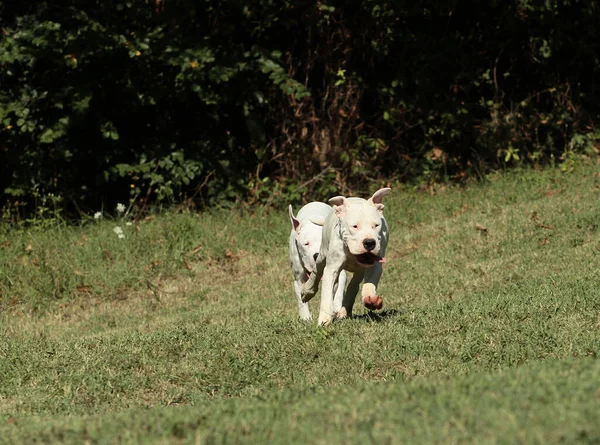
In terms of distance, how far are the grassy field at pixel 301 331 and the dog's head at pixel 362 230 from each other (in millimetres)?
601

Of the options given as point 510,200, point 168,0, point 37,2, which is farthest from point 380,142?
point 37,2

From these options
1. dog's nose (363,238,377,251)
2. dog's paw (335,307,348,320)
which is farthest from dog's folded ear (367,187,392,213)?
dog's paw (335,307,348,320)

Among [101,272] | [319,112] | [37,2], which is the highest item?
[37,2]

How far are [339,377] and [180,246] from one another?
6.62 m

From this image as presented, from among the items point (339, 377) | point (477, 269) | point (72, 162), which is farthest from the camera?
point (72, 162)

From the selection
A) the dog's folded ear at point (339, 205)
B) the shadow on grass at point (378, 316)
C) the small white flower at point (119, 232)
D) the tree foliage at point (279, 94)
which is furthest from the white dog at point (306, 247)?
the tree foliage at point (279, 94)

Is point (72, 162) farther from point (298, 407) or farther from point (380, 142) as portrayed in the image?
point (298, 407)

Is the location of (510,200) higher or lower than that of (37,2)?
lower

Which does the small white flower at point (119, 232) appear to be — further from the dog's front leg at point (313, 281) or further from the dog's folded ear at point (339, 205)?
the dog's folded ear at point (339, 205)

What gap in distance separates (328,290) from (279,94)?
8903 millimetres

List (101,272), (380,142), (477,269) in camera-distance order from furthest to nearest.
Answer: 1. (380,142)
2. (101,272)
3. (477,269)

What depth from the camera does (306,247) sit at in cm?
871

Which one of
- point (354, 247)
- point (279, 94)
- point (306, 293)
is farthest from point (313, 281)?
point (279, 94)

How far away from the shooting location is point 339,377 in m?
6.90
